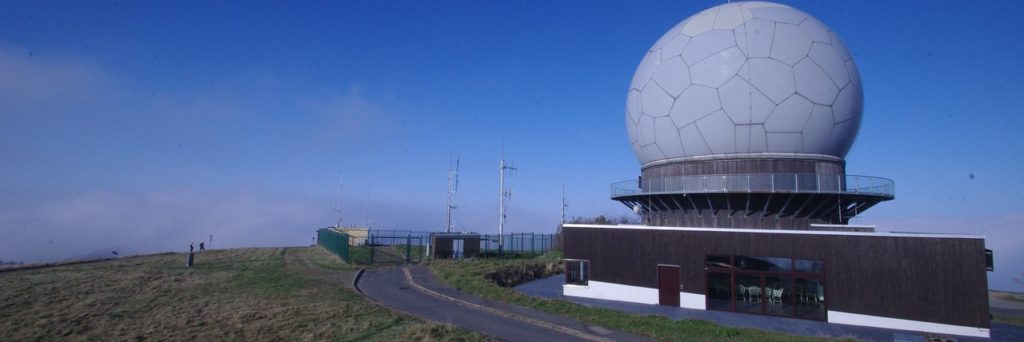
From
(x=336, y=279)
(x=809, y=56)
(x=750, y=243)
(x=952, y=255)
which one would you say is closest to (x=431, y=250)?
(x=336, y=279)

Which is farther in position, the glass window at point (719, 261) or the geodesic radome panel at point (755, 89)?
the geodesic radome panel at point (755, 89)

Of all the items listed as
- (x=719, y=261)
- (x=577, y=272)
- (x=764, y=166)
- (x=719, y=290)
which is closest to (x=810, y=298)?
(x=719, y=290)

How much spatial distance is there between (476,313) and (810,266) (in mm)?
10832

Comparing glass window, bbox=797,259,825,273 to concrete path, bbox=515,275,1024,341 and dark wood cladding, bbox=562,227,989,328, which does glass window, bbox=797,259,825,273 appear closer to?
dark wood cladding, bbox=562,227,989,328

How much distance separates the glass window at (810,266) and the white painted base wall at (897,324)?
130cm

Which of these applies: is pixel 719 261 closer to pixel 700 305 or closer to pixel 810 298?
pixel 700 305

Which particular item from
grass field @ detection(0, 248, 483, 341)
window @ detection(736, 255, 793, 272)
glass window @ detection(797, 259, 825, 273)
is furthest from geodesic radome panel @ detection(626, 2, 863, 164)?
grass field @ detection(0, 248, 483, 341)

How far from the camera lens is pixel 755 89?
65.3 ft

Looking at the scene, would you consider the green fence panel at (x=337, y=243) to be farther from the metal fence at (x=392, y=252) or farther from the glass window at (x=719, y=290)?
the glass window at (x=719, y=290)

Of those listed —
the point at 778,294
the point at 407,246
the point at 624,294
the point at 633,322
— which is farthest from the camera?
the point at 407,246

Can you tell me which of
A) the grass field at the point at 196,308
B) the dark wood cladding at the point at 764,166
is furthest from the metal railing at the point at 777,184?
the grass field at the point at 196,308

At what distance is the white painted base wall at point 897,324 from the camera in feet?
47.6

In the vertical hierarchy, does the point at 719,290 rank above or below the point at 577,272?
below

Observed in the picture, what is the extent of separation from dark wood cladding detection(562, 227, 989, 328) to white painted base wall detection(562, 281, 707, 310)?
0.78 ft
